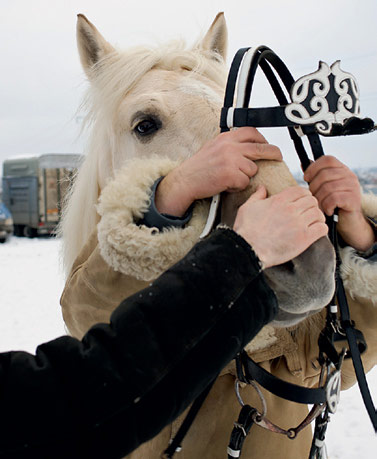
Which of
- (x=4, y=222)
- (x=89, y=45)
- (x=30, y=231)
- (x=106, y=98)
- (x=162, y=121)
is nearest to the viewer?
(x=162, y=121)

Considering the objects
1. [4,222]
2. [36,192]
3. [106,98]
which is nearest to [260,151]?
[106,98]

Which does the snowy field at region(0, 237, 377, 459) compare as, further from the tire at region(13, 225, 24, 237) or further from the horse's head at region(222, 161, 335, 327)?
the tire at region(13, 225, 24, 237)

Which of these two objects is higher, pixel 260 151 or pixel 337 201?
pixel 260 151

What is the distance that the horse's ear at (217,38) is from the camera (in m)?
1.65

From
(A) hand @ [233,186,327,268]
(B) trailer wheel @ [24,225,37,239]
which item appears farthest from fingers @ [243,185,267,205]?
(B) trailer wheel @ [24,225,37,239]

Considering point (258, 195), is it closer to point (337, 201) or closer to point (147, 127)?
point (337, 201)

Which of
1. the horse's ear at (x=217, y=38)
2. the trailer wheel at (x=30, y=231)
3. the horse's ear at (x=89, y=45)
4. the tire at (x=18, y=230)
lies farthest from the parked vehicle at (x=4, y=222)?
the horse's ear at (x=217, y=38)

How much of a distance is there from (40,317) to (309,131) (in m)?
5.69

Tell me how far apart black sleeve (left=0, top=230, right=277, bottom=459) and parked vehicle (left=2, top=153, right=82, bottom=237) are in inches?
515

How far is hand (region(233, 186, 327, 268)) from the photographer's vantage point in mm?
745

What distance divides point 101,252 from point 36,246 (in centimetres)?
1234

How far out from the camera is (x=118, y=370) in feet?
2.10

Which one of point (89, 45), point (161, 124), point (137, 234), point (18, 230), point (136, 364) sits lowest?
point (18, 230)

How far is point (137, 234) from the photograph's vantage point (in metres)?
0.89
